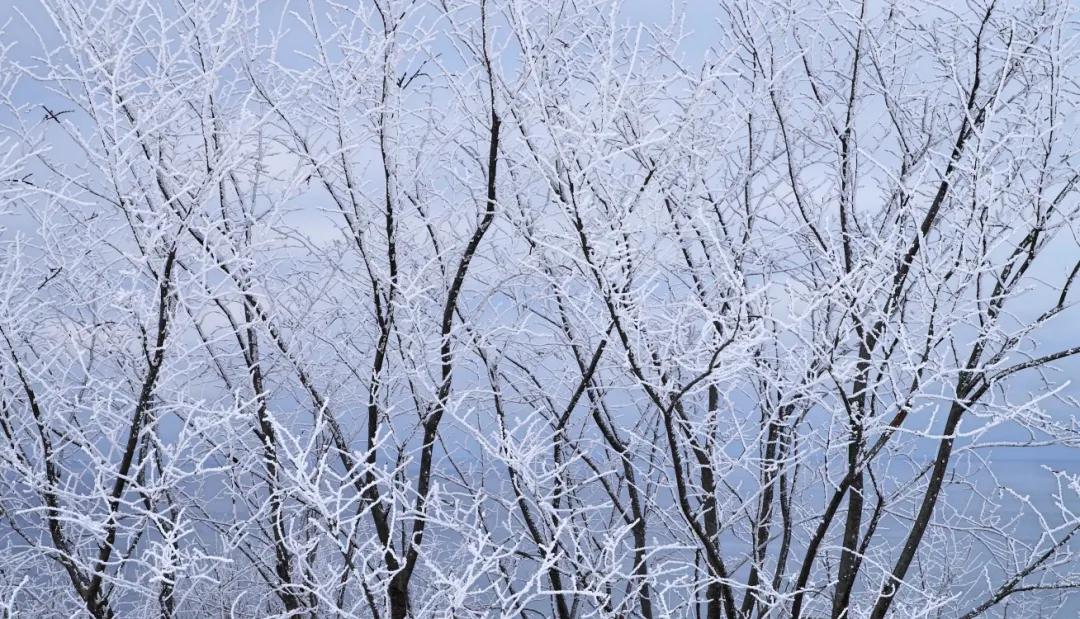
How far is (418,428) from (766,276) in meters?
3.00

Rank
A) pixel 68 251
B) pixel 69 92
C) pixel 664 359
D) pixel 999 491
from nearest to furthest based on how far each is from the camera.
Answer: pixel 664 359
pixel 69 92
pixel 68 251
pixel 999 491

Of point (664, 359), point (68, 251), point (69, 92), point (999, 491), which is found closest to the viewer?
point (664, 359)

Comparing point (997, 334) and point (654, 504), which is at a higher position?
point (997, 334)

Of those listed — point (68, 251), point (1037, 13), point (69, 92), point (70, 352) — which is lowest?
point (70, 352)

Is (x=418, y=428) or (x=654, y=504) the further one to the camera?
(x=654, y=504)

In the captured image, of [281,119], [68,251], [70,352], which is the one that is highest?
[281,119]

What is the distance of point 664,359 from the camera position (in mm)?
4523

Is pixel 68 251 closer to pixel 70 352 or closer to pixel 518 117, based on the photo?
pixel 70 352

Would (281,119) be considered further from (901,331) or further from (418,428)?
(901,331)

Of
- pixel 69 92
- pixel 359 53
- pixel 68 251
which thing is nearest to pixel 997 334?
pixel 359 53

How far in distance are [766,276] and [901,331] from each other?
8.12 ft

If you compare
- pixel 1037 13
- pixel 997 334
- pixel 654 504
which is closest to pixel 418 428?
pixel 654 504

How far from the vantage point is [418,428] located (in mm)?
6426

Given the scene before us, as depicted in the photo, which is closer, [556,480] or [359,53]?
[359,53]
